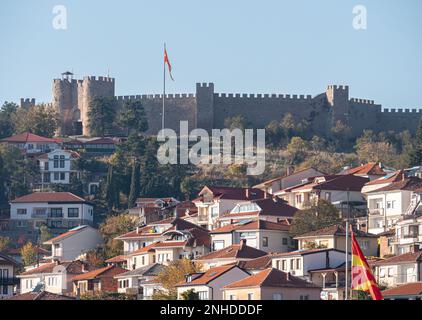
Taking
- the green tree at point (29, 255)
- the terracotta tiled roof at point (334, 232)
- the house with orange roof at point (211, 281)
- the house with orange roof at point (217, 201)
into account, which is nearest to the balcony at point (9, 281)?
the green tree at point (29, 255)

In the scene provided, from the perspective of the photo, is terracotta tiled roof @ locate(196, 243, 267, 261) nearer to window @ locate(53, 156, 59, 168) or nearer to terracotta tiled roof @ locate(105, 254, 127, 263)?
terracotta tiled roof @ locate(105, 254, 127, 263)

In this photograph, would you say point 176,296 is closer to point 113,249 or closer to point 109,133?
point 113,249

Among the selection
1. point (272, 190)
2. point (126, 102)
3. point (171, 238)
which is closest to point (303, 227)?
point (171, 238)

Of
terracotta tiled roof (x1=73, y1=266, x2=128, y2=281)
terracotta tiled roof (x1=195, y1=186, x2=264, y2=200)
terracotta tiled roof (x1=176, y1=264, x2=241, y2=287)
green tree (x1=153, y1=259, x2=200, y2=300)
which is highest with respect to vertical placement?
terracotta tiled roof (x1=195, y1=186, x2=264, y2=200)

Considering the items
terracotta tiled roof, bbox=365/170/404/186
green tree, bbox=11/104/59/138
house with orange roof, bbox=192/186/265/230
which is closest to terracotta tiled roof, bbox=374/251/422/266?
terracotta tiled roof, bbox=365/170/404/186

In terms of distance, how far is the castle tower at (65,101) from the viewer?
95.9 meters

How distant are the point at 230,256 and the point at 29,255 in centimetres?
1542

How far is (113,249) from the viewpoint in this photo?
67.9 meters

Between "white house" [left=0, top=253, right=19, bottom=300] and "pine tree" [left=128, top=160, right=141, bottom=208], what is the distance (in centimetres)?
1391

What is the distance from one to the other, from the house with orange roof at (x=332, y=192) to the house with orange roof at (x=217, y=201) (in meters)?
1.47

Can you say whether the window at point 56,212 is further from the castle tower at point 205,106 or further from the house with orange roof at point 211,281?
the house with orange roof at point 211,281

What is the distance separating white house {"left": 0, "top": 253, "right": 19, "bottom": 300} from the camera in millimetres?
59094

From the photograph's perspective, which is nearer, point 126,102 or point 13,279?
point 13,279
